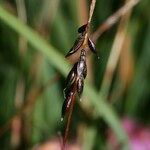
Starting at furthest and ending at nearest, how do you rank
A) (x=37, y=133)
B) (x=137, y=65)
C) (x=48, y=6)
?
1. (x=137, y=65)
2. (x=48, y=6)
3. (x=37, y=133)

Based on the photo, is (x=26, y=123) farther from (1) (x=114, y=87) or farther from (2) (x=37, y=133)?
(1) (x=114, y=87)

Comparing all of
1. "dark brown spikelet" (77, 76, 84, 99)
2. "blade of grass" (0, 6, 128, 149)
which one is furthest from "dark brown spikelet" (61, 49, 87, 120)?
"blade of grass" (0, 6, 128, 149)

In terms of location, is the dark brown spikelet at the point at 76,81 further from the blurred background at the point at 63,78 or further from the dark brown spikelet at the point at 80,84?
the blurred background at the point at 63,78

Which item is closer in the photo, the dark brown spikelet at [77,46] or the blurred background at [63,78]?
the dark brown spikelet at [77,46]

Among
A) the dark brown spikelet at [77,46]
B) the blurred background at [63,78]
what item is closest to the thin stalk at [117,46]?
the blurred background at [63,78]

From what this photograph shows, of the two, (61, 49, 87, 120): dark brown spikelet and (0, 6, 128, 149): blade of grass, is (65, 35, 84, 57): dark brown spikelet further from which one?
(0, 6, 128, 149): blade of grass

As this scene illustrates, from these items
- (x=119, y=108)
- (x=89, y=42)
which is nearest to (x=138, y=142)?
(x=119, y=108)

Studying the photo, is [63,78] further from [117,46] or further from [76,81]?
[76,81]

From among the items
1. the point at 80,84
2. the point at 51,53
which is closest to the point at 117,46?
the point at 51,53
